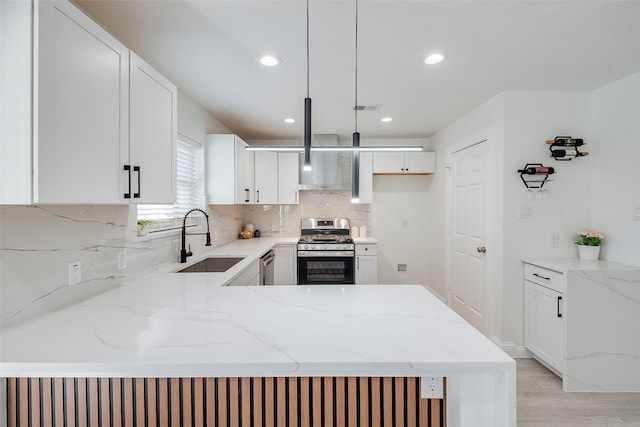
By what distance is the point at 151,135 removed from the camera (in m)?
1.60

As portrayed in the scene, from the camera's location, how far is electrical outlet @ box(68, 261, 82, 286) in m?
1.45

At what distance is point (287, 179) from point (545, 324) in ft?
10.5

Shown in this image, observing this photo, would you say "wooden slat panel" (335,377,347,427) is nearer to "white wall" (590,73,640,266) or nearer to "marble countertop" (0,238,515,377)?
"marble countertop" (0,238,515,377)

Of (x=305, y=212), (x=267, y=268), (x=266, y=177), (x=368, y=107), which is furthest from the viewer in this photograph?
(x=305, y=212)

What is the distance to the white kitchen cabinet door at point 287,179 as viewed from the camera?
426 centimetres

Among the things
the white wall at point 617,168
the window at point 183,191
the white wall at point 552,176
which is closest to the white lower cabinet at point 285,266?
the window at point 183,191

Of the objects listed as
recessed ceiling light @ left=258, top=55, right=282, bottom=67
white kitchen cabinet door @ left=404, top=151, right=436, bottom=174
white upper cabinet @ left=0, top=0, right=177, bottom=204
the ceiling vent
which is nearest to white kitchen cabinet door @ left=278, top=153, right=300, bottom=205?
the ceiling vent

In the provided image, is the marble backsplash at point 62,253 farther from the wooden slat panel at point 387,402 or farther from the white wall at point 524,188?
the white wall at point 524,188

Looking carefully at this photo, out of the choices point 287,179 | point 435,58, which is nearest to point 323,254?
point 287,179

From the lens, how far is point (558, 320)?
2342 mm

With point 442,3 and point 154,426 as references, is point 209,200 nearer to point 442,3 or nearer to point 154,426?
point 154,426

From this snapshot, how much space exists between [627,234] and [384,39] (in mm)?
2427

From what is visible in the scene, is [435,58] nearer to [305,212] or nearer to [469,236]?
[469,236]

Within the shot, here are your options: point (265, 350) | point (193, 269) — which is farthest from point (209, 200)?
point (265, 350)
